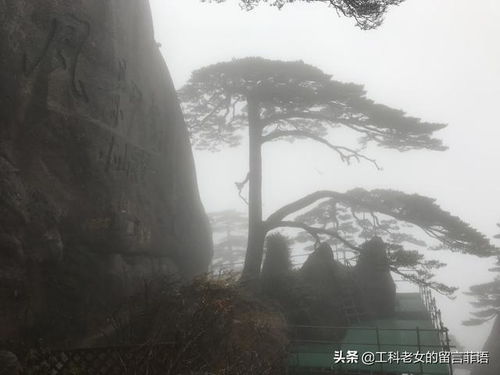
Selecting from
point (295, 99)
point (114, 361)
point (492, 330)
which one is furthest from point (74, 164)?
point (492, 330)

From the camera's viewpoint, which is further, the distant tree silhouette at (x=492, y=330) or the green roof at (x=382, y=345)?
the distant tree silhouette at (x=492, y=330)

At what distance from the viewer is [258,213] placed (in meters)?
16.2

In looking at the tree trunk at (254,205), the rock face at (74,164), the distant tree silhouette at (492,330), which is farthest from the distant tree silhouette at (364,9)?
the distant tree silhouette at (492,330)

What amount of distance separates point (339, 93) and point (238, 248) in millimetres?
33723

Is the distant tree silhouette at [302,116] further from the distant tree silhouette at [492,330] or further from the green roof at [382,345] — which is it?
→ the distant tree silhouette at [492,330]

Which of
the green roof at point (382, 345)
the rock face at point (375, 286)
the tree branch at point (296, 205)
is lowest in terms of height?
the green roof at point (382, 345)

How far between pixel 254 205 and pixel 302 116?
4206mm

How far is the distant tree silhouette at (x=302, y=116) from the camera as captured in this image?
1360cm

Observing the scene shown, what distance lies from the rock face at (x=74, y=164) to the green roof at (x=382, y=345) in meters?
5.01

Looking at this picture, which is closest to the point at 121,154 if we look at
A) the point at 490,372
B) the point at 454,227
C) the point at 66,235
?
the point at 66,235

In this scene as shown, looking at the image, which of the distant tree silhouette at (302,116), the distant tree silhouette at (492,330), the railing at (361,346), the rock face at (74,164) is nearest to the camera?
the rock face at (74,164)

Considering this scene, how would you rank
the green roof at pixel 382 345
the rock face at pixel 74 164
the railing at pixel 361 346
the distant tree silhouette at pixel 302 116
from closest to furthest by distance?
the rock face at pixel 74 164 → the railing at pixel 361 346 → the green roof at pixel 382 345 → the distant tree silhouette at pixel 302 116

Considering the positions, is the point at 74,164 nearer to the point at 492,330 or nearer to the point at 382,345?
the point at 382,345

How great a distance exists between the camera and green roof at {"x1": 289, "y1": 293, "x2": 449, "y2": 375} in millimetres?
9891
